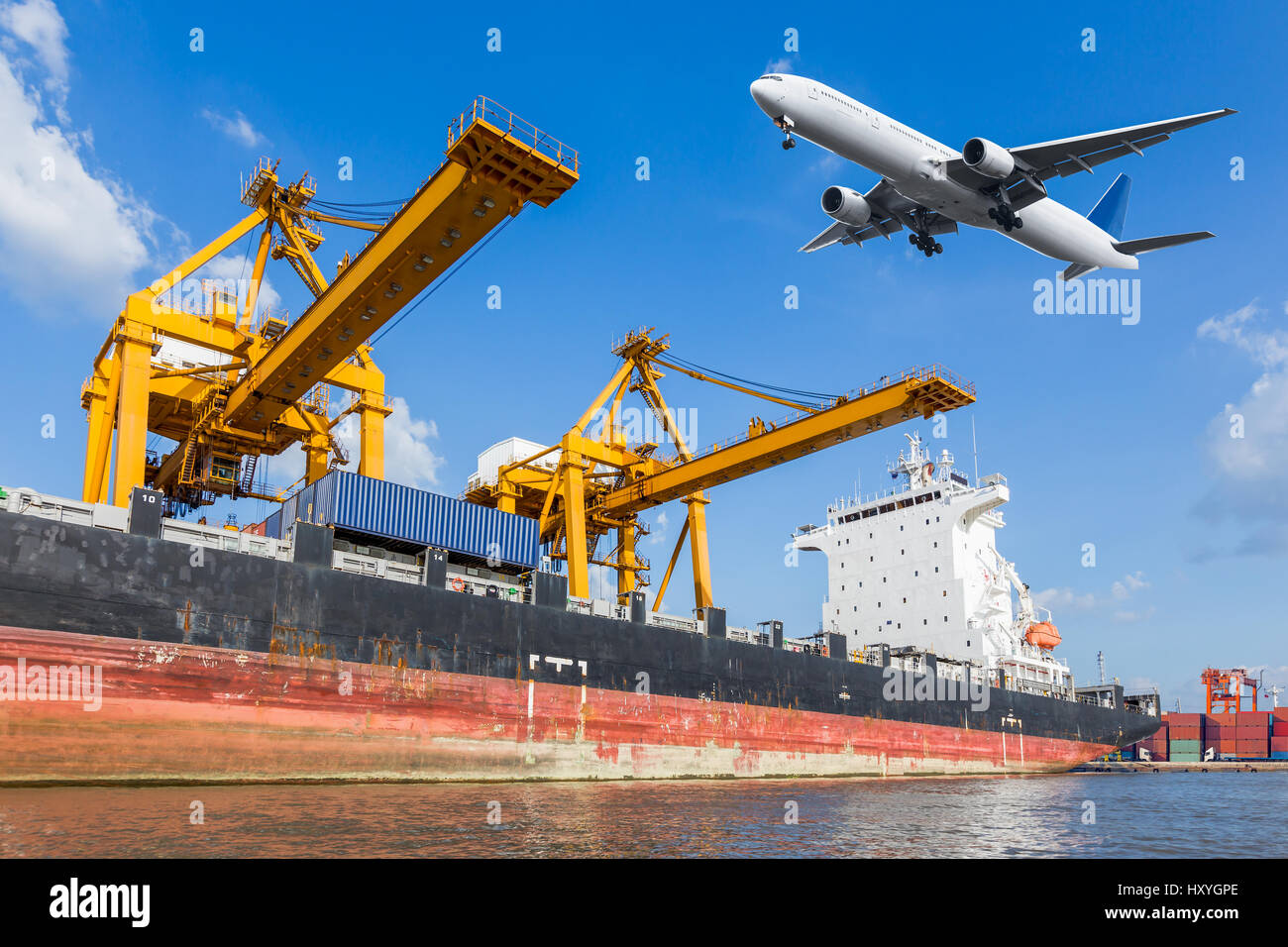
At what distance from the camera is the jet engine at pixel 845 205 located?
23.0m

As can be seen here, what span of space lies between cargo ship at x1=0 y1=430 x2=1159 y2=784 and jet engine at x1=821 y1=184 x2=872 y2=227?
1263 centimetres

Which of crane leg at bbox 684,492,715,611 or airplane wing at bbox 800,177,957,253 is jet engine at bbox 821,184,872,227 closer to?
airplane wing at bbox 800,177,957,253

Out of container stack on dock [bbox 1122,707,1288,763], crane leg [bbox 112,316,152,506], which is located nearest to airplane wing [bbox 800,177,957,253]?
crane leg [bbox 112,316,152,506]

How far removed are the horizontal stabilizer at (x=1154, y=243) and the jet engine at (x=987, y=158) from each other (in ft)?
25.7

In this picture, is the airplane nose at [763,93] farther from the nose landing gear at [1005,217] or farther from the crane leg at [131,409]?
the crane leg at [131,409]

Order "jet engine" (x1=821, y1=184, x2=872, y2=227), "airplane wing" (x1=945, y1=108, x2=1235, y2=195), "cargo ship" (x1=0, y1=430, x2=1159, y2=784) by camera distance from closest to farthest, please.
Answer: "cargo ship" (x1=0, y1=430, x2=1159, y2=784) < "airplane wing" (x1=945, y1=108, x2=1235, y2=195) < "jet engine" (x1=821, y1=184, x2=872, y2=227)

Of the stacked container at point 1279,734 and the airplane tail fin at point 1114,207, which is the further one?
the stacked container at point 1279,734

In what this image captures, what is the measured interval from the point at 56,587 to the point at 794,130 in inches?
716

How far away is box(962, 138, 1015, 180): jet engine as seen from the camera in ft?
64.5

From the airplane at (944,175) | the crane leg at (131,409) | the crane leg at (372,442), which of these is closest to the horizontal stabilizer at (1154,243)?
the airplane at (944,175)

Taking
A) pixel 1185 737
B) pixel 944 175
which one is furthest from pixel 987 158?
pixel 1185 737

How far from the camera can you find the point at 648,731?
24.5 m
